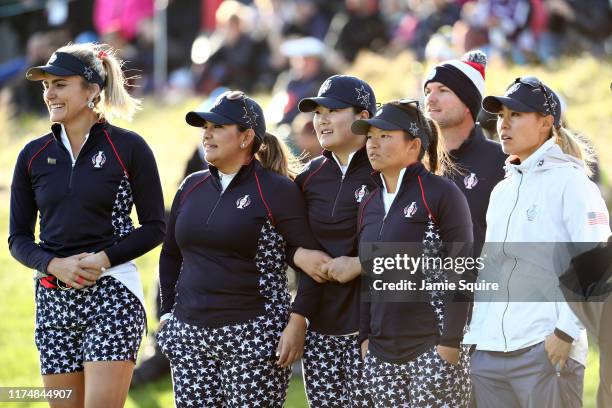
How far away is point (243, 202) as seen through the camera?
5.78 meters

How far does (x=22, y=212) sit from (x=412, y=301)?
204 centimetres

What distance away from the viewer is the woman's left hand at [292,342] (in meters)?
5.66

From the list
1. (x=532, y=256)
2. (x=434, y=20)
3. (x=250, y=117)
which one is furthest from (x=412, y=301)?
(x=434, y=20)

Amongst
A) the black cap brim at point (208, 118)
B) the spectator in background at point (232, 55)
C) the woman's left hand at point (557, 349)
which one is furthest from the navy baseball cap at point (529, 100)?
the spectator in background at point (232, 55)

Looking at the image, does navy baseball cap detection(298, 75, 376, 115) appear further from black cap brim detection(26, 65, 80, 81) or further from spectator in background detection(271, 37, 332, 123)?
spectator in background detection(271, 37, 332, 123)

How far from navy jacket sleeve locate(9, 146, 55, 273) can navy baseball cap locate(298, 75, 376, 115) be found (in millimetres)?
1429

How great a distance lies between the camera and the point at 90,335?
18.6 ft

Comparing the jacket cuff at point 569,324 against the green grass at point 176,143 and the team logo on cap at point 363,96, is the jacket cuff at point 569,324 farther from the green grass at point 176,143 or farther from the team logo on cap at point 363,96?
the green grass at point 176,143

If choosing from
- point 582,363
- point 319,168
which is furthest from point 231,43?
point 582,363

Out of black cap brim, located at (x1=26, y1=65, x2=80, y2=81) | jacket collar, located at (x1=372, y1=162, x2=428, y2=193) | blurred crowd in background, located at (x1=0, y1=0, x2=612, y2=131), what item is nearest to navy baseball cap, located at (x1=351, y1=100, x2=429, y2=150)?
jacket collar, located at (x1=372, y1=162, x2=428, y2=193)

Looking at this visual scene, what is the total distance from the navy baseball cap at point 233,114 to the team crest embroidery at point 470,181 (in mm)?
1076

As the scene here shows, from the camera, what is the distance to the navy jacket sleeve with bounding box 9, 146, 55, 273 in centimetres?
590

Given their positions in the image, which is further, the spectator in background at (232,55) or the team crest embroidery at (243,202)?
the spectator in background at (232,55)

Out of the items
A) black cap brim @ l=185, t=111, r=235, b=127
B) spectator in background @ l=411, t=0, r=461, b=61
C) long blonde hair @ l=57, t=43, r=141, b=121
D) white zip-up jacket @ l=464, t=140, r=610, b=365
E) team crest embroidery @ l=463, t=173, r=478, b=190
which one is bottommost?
white zip-up jacket @ l=464, t=140, r=610, b=365
